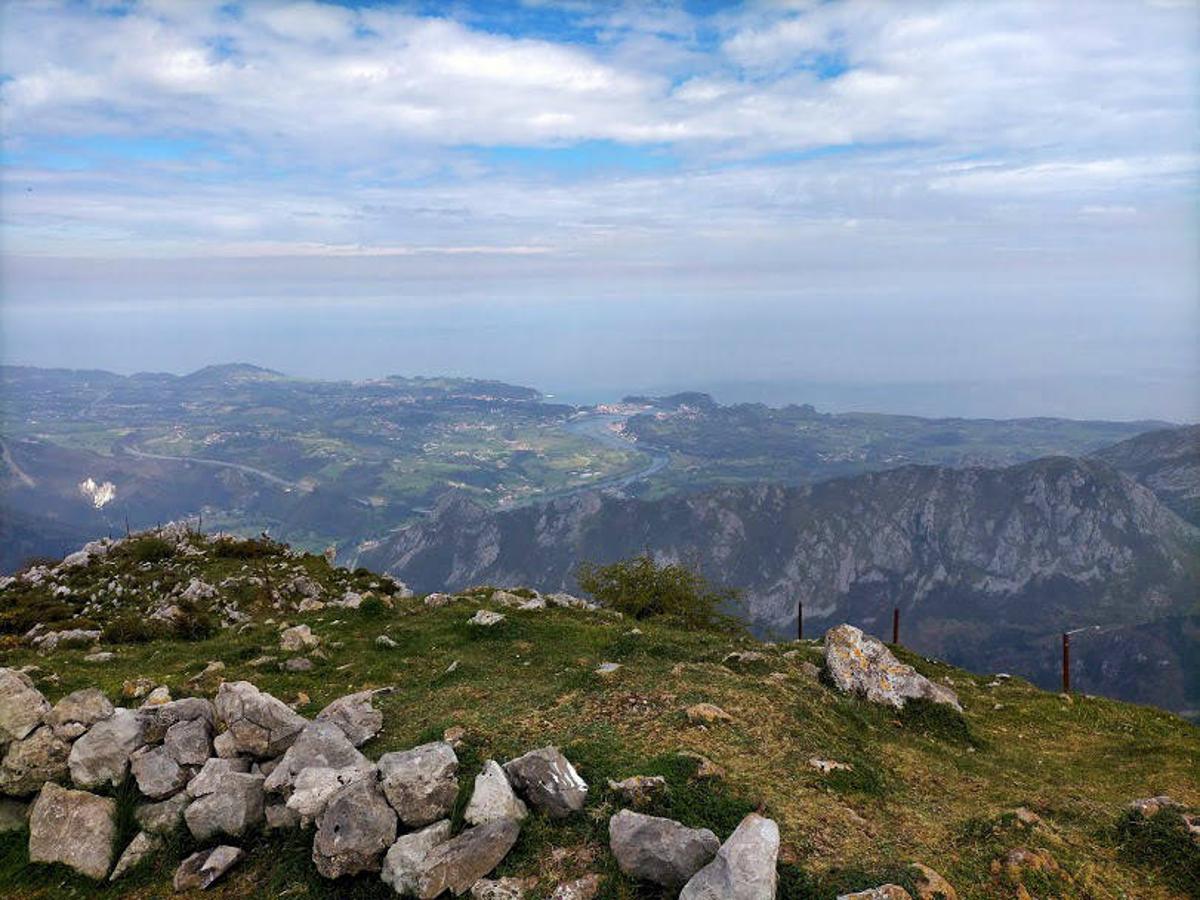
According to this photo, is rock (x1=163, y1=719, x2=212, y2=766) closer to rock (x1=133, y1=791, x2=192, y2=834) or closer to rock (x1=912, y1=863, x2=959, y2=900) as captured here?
rock (x1=133, y1=791, x2=192, y2=834)

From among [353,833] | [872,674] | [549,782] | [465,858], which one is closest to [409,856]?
[465,858]

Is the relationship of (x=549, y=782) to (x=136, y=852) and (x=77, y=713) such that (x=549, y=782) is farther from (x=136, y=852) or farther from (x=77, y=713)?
(x=77, y=713)

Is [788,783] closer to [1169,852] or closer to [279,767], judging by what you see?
[1169,852]

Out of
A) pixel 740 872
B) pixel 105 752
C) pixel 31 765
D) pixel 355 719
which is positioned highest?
pixel 740 872

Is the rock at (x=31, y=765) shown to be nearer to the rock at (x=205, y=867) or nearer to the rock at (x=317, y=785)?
the rock at (x=205, y=867)

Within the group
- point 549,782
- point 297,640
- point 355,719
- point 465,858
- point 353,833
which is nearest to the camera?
point 465,858

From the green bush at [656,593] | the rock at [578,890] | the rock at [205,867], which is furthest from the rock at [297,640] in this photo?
the green bush at [656,593]
